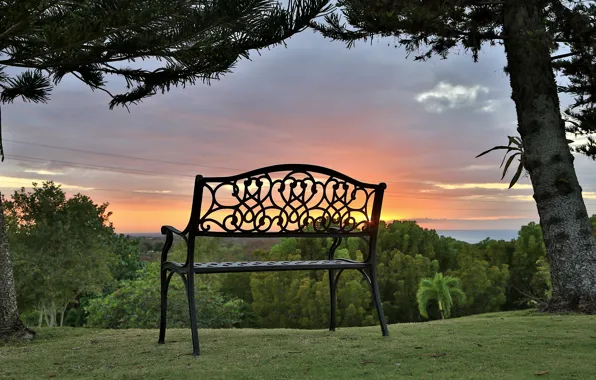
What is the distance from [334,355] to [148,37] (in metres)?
4.22

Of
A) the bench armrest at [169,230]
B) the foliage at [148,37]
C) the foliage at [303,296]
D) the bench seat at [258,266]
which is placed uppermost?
the foliage at [148,37]

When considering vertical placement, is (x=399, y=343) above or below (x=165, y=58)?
below

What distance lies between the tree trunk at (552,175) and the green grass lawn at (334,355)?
1.21m

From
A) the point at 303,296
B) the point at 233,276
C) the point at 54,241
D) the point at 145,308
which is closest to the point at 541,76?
the point at 145,308

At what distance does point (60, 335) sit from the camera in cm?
521

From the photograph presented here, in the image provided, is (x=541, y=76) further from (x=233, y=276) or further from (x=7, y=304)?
(x=233, y=276)

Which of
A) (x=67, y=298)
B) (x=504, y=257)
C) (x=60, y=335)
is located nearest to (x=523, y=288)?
(x=504, y=257)

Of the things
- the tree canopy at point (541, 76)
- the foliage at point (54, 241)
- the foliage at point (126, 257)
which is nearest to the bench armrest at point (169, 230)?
the tree canopy at point (541, 76)

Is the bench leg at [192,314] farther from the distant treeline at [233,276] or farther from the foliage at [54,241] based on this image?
the foliage at [54,241]

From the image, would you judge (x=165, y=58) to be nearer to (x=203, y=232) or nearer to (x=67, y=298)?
(x=203, y=232)

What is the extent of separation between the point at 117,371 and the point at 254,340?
1108 millimetres

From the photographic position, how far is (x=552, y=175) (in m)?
5.82

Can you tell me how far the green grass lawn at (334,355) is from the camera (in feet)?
9.31

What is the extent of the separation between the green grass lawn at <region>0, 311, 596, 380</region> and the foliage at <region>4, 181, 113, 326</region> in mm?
9137
